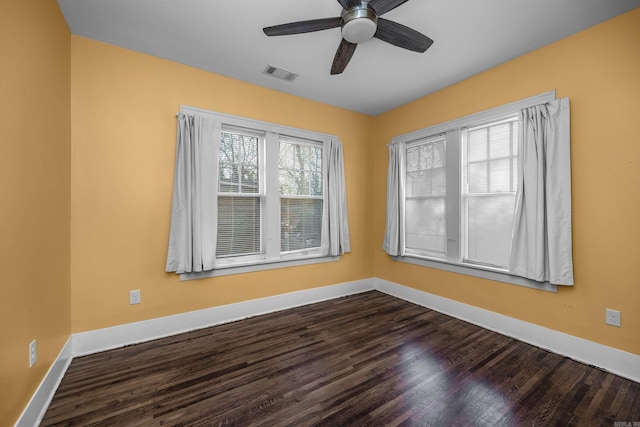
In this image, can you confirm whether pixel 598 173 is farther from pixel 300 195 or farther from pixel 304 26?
pixel 300 195

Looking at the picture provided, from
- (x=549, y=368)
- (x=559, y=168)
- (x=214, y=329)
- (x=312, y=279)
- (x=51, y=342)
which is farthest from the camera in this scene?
(x=312, y=279)

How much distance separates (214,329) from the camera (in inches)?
115

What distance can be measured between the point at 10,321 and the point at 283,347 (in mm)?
1879

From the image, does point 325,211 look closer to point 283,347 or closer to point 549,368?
point 283,347

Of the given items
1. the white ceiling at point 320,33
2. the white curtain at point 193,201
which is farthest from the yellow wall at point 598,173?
the white curtain at point 193,201

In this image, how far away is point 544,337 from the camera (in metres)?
2.53

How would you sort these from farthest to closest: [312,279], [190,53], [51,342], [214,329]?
[312,279] < [214,329] < [190,53] < [51,342]

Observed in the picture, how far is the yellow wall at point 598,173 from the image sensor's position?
2.09 m

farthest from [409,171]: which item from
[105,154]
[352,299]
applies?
[105,154]

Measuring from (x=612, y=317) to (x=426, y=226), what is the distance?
6.35 feet

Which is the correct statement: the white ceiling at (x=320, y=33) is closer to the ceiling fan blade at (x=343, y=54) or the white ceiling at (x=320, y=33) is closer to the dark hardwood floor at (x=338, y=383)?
the ceiling fan blade at (x=343, y=54)

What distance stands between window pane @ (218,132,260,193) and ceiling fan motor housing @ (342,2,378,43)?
1.88m

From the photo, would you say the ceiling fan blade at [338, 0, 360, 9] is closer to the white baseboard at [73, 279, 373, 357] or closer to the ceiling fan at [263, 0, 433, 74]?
the ceiling fan at [263, 0, 433, 74]

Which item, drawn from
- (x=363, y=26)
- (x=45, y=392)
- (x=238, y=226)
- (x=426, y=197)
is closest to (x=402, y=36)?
(x=363, y=26)
